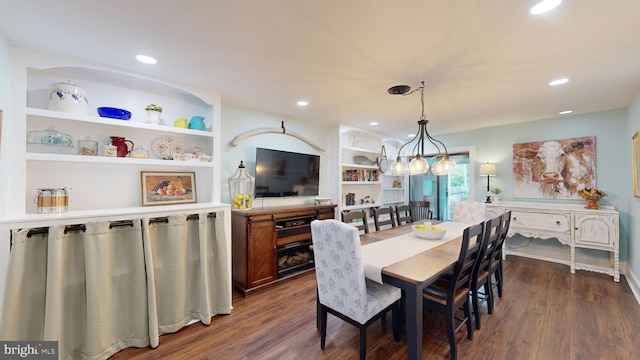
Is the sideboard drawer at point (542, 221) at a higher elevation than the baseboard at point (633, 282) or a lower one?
higher

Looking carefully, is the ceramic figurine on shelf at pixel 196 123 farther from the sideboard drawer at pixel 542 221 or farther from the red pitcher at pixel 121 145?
the sideboard drawer at pixel 542 221

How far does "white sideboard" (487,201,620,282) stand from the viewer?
3.34 meters

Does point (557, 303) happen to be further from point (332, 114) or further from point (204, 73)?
point (204, 73)

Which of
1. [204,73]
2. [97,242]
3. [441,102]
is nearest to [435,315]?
[441,102]

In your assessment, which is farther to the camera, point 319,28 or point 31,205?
point 31,205

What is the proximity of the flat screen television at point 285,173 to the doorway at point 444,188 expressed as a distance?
2975 millimetres

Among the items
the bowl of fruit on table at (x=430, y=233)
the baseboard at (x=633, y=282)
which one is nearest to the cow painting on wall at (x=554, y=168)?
the baseboard at (x=633, y=282)

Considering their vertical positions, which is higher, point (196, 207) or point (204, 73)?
point (204, 73)

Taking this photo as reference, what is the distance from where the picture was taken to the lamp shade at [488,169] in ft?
14.6

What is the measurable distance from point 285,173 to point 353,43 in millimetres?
2250

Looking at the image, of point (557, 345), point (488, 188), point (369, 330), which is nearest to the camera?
point (557, 345)

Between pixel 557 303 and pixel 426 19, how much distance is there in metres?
3.24

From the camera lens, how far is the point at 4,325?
1.62 metres

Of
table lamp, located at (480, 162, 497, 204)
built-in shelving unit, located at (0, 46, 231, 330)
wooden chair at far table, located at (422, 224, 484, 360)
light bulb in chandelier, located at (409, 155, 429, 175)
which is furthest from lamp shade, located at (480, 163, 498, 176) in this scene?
built-in shelving unit, located at (0, 46, 231, 330)
